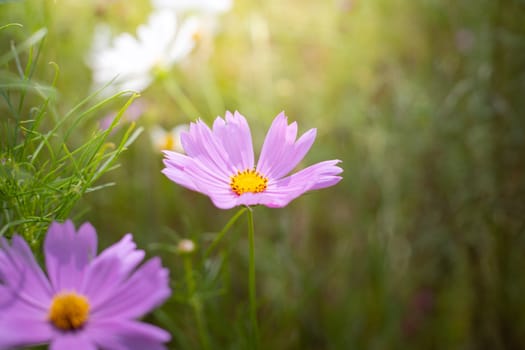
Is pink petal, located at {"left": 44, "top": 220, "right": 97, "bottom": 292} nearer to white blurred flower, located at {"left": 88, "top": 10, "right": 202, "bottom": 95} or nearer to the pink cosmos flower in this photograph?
the pink cosmos flower

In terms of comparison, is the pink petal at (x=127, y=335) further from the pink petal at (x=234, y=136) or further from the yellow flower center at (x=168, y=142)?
the yellow flower center at (x=168, y=142)

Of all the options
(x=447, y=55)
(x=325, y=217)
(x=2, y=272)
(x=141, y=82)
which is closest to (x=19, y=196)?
(x=2, y=272)

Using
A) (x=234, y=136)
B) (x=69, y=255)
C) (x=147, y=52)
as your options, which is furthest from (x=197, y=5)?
(x=69, y=255)

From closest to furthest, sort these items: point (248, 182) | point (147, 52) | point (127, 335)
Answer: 1. point (127, 335)
2. point (248, 182)
3. point (147, 52)

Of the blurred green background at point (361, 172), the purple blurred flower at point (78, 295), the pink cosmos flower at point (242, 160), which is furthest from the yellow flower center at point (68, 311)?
the blurred green background at point (361, 172)

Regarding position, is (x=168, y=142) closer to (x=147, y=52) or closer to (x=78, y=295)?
(x=147, y=52)

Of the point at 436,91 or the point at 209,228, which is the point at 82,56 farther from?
the point at 436,91
